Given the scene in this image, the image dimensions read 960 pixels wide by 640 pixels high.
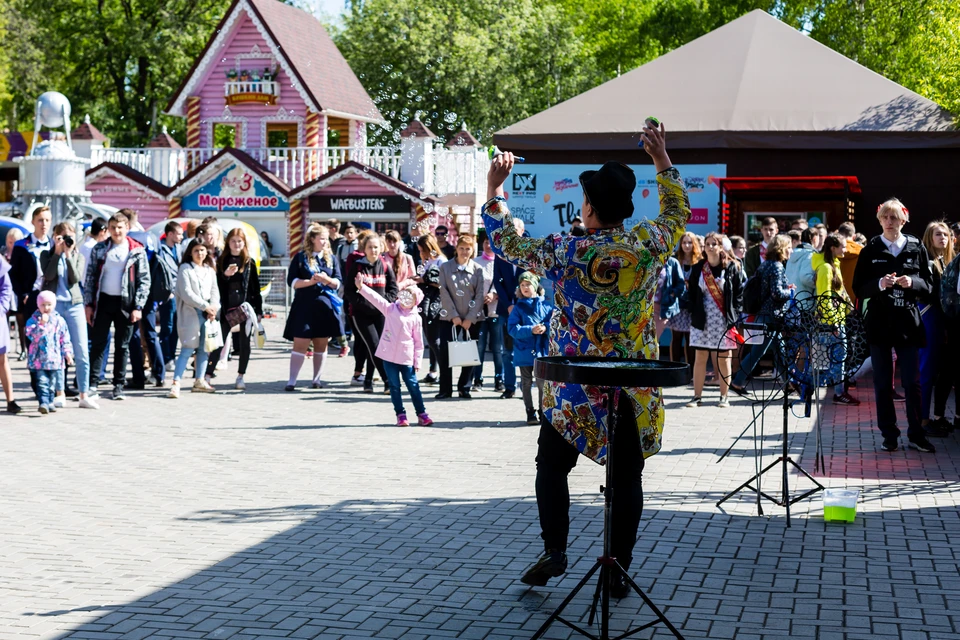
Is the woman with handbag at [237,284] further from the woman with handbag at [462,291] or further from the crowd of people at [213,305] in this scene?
the woman with handbag at [462,291]

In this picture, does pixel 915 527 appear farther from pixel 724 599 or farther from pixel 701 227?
pixel 701 227

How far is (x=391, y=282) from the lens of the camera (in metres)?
14.5

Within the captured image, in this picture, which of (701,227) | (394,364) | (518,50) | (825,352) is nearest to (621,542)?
(825,352)

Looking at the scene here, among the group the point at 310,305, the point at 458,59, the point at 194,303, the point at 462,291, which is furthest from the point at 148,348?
the point at 458,59

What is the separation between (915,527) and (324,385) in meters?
8.88

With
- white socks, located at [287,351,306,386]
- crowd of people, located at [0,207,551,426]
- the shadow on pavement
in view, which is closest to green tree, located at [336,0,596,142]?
crowd of people, located at [0,207,551,426]

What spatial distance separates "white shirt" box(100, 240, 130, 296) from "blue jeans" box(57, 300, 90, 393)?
484 millimetres

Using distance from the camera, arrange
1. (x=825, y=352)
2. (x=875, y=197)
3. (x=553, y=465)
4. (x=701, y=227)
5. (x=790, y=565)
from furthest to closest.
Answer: (x=875, y=197), (x=701, y=227), (x=825, y=352), (x=790, y=565), (x=553, y=465)

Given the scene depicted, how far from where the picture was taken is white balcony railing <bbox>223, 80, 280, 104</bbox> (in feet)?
126

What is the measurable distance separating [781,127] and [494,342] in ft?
23.9

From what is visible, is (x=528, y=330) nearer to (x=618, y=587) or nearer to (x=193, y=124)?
(x=618, y=587)

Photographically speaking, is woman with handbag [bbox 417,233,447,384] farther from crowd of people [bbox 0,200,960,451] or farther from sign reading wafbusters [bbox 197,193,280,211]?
sign reading wafbusters [bbox 197,193,280,211]

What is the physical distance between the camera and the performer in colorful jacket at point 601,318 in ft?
17.9

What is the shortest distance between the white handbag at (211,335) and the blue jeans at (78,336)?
4.71 ft
